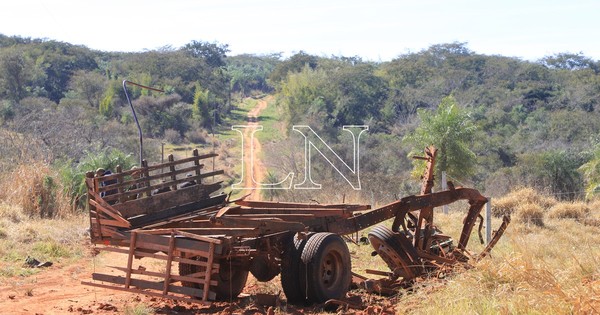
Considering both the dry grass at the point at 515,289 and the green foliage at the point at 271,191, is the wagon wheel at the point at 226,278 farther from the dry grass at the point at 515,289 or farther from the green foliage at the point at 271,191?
the green foliage at the point at 271,191

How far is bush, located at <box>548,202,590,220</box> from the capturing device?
1873 centimetres

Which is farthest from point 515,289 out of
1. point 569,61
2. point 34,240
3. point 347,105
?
point 569,61

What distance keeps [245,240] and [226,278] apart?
1040 mm

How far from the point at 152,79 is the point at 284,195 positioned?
28.5m

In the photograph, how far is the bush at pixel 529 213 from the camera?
1799 centimetres

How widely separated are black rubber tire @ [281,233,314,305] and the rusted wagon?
1cm

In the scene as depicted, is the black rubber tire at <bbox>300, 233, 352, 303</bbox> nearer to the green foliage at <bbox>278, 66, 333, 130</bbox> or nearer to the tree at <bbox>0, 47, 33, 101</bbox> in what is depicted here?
the green foliage at <bbox>278, 66, 333, 130</bbox>

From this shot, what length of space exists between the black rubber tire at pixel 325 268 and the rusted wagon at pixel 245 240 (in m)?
0.01

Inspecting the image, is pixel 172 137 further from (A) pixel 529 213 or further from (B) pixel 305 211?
(B) pixel 305 211

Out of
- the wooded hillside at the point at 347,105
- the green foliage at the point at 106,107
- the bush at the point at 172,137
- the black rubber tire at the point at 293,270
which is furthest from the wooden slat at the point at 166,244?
the green foliage at the point at 106,107

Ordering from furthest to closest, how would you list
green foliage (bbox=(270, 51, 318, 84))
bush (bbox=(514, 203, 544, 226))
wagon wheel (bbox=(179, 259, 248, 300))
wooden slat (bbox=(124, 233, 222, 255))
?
green foliage (bbox=(270, 51, 318, 84)) → bush (bbox=(514, 203, 544, 226)) → wagon wheel (bbox=(179, 259, 248, 300)) → wooden slat (bbox=(124, 233, 222, 255))

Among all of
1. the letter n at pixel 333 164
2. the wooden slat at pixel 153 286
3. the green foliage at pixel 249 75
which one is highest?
the green foliage at pixel 249 75

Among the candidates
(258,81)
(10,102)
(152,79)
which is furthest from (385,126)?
(258,81)

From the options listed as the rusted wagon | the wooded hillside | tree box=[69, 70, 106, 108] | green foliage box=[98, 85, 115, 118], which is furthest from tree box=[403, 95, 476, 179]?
tree box=[69, 70, 106, 108]
